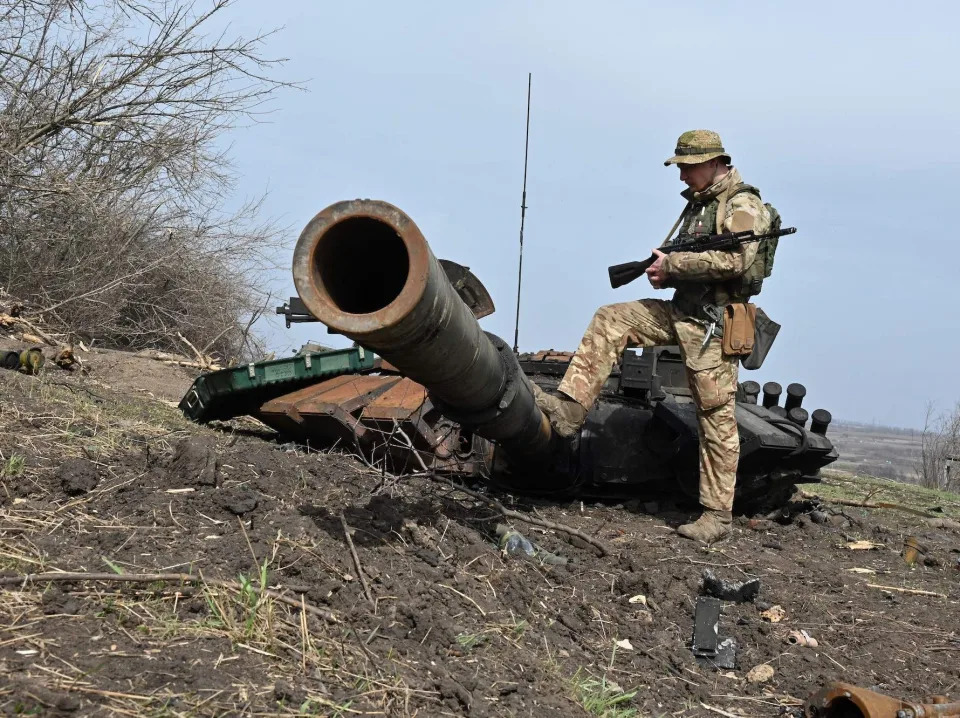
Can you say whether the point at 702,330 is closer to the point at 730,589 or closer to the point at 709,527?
the point at 709,527

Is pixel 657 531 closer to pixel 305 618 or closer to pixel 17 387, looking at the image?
pixel 305 618

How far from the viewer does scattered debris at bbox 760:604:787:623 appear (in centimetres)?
489

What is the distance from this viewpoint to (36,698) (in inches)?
99.0

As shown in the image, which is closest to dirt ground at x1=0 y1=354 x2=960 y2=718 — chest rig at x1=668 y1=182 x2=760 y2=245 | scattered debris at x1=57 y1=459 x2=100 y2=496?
scattered debris at x1=57 y1=459 x2=100 y2=496

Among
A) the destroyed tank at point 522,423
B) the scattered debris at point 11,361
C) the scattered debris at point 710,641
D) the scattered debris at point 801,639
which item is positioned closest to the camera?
the scattered debris at point 710,641

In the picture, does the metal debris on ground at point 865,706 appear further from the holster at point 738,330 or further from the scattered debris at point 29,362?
the scattered debris at point 29,362

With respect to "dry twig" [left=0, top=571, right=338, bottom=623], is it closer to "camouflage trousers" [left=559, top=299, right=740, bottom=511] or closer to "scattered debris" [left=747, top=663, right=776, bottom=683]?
"scattered debris" [left=747, top=663, right=776, bottom=683]

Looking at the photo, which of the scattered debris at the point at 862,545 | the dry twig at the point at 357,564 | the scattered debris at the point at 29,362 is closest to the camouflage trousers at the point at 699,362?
the scattered debris at the point at 862,545

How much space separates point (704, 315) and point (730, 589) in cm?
189

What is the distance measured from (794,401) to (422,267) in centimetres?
567

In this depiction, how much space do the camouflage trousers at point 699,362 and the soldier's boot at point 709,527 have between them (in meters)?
0.05

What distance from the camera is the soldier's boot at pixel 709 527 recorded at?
618 centimetres

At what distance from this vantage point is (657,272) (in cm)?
621

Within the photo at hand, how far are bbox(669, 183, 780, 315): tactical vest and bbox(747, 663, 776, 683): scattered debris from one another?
255cm
